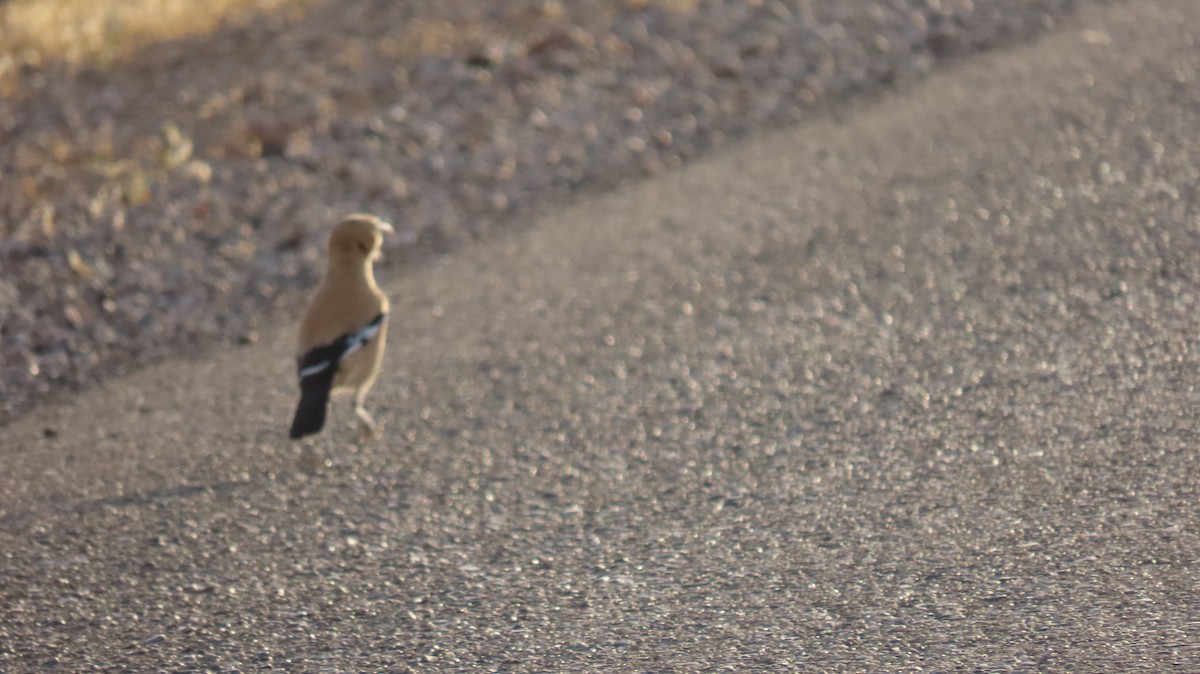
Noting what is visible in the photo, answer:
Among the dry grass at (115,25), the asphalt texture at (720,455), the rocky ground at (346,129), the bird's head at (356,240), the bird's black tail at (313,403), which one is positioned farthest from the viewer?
the dry grass at (115,25)

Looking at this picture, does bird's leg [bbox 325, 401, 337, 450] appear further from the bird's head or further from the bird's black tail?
the bird's head

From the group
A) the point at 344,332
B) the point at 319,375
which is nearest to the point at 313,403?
the point at 319,375

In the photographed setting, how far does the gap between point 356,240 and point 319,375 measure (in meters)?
0.81

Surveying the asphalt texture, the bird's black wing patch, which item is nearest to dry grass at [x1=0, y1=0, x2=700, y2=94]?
the asphalt texture

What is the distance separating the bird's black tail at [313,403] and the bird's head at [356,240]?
0.74 metres

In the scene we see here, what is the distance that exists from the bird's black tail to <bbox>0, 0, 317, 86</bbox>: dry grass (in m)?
5.12

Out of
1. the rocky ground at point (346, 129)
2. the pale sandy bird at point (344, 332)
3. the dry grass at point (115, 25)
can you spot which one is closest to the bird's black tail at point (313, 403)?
the pale sandy bird at point (344, 332)

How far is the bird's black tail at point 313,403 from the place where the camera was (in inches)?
223

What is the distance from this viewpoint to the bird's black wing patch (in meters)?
5.69

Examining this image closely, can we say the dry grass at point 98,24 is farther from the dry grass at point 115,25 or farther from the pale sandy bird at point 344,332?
the pale sandy bird at point 344,332

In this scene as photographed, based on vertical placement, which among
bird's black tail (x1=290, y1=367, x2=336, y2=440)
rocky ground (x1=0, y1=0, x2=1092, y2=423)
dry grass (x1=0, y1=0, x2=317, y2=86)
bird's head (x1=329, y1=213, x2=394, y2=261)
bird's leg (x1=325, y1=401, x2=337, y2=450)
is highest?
bird's head (x1=329, y1=213, x2=394, y2=261)

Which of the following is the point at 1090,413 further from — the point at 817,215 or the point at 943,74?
the point at 943,74

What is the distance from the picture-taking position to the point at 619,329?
6609mm

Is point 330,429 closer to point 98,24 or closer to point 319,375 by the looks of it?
point 319,375
